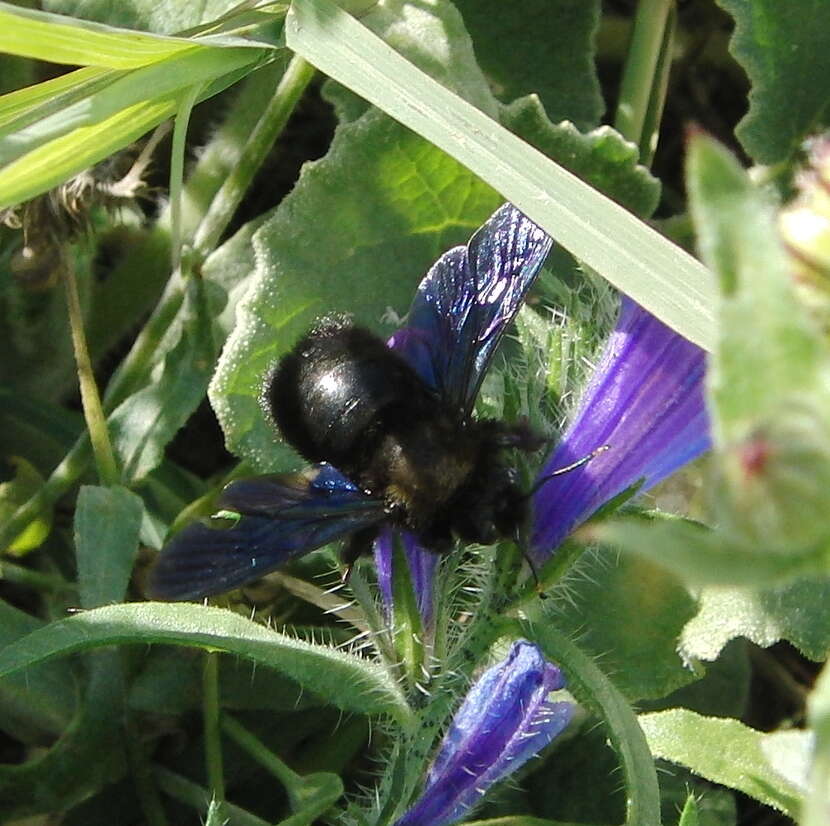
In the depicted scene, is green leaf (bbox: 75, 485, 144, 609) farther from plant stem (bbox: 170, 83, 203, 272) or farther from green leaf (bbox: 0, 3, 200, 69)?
green leaf (bbox: 0, 3, 200, 69)

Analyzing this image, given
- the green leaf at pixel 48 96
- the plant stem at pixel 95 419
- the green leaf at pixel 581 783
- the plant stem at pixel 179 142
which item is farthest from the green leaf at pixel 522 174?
the green leaf at pixel 581 783

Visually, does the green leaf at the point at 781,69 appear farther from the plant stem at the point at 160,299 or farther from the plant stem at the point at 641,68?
the plant stem at the point at 160,299

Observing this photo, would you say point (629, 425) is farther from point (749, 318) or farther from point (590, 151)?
point (749, 318)

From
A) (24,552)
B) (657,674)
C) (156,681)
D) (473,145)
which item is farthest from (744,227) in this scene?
(24,552)

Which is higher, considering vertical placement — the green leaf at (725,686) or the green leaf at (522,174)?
the green leaf at (522,174)

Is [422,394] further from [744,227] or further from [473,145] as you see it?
[744,227]
